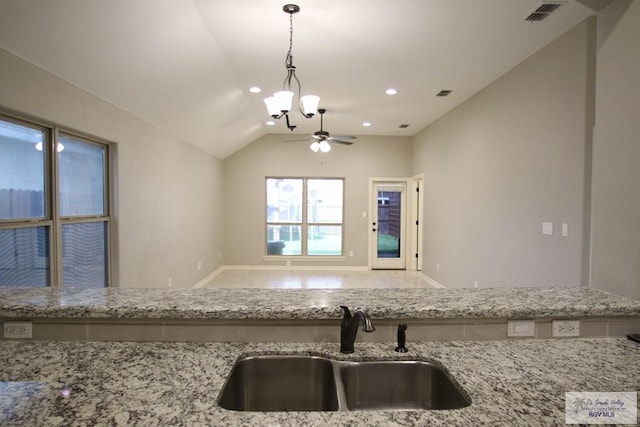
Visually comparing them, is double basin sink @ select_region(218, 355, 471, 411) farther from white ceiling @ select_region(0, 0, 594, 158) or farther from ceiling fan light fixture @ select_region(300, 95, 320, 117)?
ceiling fan light fixture @ select_region(300, 95, 320, 117)

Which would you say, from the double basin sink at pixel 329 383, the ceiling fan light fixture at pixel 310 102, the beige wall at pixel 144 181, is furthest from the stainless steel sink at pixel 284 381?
the ceiling fan light fixture at pixel 310 102

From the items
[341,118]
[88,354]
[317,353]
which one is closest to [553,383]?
[317,353]

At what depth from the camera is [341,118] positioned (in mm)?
6051

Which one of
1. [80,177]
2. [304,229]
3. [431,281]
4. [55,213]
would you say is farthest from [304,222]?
[55,213]

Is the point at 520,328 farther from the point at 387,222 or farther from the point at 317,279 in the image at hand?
the point at 387,222

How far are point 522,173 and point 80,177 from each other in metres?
4.32

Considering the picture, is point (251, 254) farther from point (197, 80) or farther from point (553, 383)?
point (553, 383)

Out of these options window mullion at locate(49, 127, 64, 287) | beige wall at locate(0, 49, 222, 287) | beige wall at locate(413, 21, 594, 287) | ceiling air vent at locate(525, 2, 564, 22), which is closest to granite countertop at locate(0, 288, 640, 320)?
window mullion at locate(49, 127, 64, 287)

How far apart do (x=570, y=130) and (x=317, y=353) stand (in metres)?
3.02

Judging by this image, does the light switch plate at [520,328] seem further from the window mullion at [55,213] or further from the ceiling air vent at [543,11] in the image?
the window mullion at [55,213]

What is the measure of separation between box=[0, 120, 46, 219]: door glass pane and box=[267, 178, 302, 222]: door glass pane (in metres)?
5.17

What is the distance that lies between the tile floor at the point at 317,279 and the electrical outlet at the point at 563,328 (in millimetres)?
4701

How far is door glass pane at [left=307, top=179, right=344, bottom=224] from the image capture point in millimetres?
7734

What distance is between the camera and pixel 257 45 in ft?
10.6
